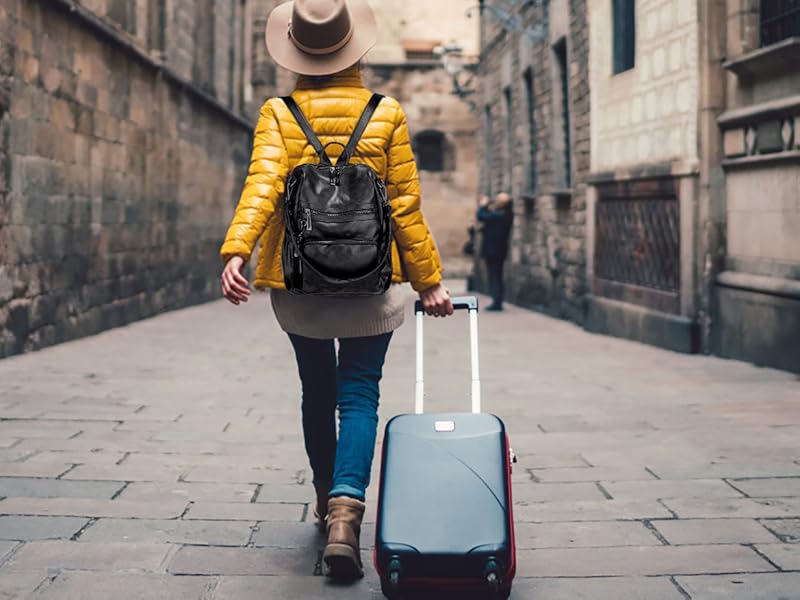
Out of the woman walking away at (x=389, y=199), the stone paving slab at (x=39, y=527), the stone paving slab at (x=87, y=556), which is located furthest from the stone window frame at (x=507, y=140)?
→ the stone paving slab at (x=87, y=556)

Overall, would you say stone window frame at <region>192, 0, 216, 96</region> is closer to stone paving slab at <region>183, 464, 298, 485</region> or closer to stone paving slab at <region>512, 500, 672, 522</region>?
stone paving slab at <region>183, 464, 298, 485</region>

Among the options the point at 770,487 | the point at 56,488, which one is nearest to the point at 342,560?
the point at 56,488

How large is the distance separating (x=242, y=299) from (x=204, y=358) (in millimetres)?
6345

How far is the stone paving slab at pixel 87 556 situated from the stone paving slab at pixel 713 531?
161 cm

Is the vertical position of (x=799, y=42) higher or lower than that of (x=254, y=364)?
higher

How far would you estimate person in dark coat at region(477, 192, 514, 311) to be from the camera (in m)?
16.3

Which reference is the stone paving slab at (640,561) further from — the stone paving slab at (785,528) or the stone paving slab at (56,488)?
the stone paving slab at (56,488)

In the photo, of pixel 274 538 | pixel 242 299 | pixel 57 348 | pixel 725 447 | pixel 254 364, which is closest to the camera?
pixel 242 299

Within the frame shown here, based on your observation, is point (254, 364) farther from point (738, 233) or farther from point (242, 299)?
point (242, 299)

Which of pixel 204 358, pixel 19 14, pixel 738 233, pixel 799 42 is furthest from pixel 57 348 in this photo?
pixel 799 42

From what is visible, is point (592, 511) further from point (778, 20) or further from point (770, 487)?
point (778, 20)

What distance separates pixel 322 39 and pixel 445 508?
1415 millimetres

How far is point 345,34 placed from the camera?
352 cm

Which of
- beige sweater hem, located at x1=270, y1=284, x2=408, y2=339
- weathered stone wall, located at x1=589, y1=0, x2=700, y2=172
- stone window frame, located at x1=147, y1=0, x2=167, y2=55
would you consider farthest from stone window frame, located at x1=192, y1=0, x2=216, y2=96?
beige sweater hem, located at x1=270, y1=284, x2=408, y2=339
